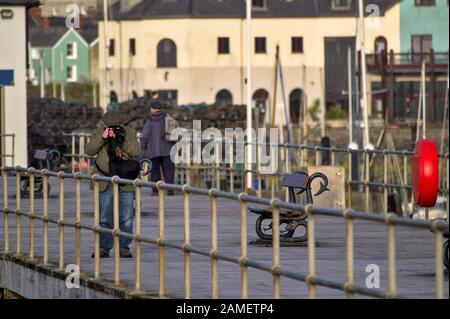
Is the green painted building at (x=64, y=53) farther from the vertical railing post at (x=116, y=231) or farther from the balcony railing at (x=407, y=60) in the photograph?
the vertical railing post at (x=116, y=231)

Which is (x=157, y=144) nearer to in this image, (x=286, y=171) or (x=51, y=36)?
(x=286, y=171)

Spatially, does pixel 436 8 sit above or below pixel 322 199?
above

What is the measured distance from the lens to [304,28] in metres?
123

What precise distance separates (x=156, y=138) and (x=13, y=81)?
10.3 m

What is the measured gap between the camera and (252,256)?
61.2ft

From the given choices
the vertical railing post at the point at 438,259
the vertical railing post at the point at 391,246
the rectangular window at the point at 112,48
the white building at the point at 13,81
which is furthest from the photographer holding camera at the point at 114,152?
the rectangular window at the point at 112,48

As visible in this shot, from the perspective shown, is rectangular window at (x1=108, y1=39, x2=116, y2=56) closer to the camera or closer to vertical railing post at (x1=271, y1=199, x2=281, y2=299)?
the camera

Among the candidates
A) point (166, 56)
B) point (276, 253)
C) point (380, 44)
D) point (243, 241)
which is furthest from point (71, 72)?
point (276, 253)

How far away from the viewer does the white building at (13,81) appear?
39.7 meters

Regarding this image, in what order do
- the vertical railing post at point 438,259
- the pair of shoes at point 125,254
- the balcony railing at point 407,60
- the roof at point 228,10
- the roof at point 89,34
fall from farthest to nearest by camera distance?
the roof at point 89,34, the roof at point 228,10, the balcony railing at point 407,60, the pair of shoes at point 125,254, the vertical railing post at point 438,259

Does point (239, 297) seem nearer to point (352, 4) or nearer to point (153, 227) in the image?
point (153, 227)

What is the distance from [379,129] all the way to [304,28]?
21326 millimetres

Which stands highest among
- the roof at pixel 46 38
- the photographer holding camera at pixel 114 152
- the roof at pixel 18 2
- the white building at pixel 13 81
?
the roof at pixel 46 38
